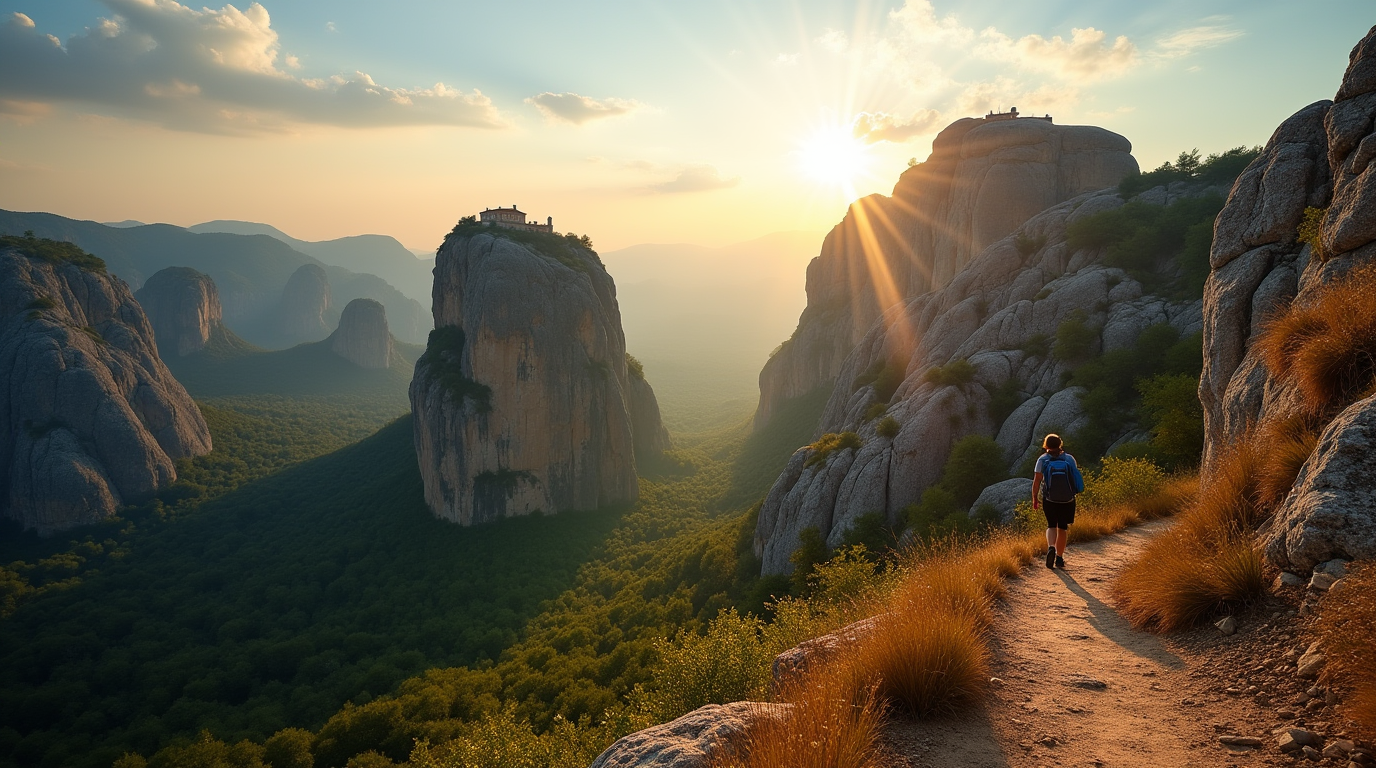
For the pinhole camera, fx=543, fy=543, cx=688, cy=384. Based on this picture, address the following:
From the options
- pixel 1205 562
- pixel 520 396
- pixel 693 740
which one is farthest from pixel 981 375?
pixel 520 396

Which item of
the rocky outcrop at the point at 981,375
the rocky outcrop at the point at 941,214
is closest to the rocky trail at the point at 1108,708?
the rocky outcrop at the point at 981,375

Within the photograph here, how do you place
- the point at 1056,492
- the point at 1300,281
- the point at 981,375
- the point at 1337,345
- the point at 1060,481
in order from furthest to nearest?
the point at 981,375 → the point at 1060,481 → the point at 1056,492 → the point at 1300,281 → the point at 1337,345

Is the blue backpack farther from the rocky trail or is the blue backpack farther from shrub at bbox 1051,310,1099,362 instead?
shrub at bbox 1051,310,1099,362

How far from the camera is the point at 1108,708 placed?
20.0ft

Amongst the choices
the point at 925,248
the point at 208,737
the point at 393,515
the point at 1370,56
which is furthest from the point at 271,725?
the point at 925,248

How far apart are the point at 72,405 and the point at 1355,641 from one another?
348 feet

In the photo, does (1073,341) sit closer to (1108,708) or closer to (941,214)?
(1108,708)

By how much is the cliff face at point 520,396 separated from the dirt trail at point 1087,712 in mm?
63818

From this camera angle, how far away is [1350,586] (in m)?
5.06

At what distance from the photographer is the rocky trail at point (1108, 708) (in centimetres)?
522

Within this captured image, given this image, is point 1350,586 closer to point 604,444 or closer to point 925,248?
point 925,248

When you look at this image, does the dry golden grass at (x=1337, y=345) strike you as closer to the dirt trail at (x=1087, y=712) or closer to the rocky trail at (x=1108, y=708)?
the rocky trail at (x=1108, y=708)

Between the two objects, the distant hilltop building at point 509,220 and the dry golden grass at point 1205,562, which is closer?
the dry golden grass at point 1205,562

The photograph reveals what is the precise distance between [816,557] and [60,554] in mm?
79171
